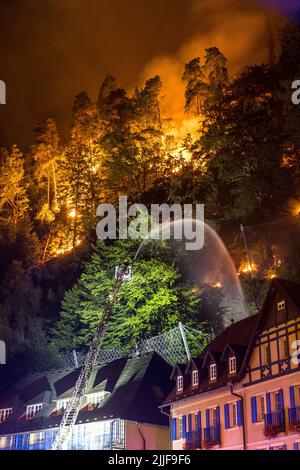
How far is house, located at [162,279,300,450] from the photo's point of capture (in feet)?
108

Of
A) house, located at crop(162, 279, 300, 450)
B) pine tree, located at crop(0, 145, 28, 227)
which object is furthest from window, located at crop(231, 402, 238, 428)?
pine tree, located at crop(0, 145, 28, 227)

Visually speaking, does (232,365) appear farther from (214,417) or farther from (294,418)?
(294,418)

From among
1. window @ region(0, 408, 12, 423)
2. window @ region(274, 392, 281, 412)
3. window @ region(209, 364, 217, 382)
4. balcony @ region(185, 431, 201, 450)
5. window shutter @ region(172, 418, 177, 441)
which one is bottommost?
balcony @ region(185, 431, 201, 450)

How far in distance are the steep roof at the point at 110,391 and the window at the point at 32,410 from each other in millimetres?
366

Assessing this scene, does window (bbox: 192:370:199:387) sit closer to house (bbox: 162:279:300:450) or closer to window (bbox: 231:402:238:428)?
house (bbox: 162:279:300:450)

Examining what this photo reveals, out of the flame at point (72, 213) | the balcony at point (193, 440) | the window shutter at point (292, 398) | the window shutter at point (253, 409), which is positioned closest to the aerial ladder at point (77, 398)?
the balcony at point (193, 440)

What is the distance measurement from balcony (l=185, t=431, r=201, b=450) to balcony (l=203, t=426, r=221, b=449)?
60cm

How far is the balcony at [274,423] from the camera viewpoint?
107 ft

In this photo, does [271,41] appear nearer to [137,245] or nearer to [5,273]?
[137,245]

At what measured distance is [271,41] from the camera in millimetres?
83688

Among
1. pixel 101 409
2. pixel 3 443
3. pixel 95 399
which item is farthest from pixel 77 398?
pixel 3 443

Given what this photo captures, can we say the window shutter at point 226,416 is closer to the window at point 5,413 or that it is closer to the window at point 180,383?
the window at point 180,383

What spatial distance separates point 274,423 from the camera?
108 ft

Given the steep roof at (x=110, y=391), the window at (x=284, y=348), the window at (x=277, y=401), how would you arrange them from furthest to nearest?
the steep roof at (x=110, y=391) < the window at (x=284, y=348) < the window at (x=277, y=401)
